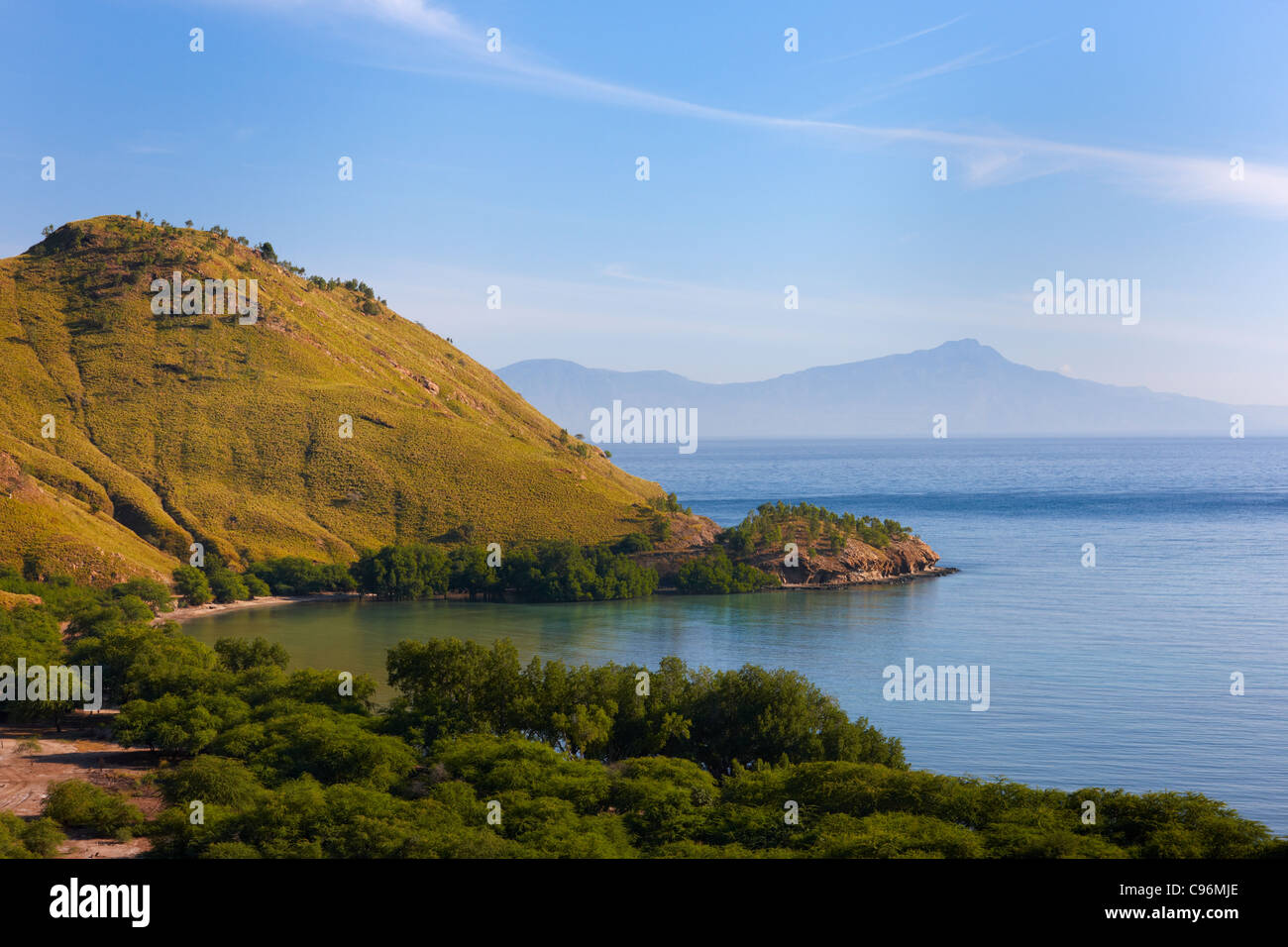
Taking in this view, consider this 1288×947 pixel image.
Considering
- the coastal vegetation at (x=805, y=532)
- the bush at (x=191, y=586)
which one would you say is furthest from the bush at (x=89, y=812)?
the coastal vegetation at (x=805, y=532)

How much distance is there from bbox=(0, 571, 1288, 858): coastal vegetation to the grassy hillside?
77.7 meters

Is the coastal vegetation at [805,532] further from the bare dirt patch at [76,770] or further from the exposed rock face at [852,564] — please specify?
the bare dirt patch at [76,770]

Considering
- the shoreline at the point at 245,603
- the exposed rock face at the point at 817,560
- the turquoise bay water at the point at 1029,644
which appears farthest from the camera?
the exposed rock face at the point at 817,560

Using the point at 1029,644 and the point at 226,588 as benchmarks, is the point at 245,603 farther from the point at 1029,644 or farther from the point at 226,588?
the point at 1029,644

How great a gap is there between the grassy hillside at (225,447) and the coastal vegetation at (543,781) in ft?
255

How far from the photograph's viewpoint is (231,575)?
131875mm

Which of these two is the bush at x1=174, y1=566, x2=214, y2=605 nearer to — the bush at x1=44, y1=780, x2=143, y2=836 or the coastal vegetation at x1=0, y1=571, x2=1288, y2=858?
the coastal vegetation at x1=0, y1=571, x2=1288, y2=858

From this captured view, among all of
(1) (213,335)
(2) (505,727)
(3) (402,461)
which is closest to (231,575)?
(3) (402,461)

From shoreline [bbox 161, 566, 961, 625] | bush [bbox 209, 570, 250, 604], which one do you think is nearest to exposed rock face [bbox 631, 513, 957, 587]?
shoreline [bbox 161, 566, 961, 625]

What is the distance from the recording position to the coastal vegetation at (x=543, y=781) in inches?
1502

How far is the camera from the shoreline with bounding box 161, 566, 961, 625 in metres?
123

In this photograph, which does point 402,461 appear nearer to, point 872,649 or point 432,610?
point 432,610

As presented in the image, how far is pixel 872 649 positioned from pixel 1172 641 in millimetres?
28184

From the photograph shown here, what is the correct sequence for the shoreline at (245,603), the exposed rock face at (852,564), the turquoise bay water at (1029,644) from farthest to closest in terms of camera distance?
the exposed rock face at (852,564)
the shoreline at (245,603)
the turquoise bay water at (1029,644)
